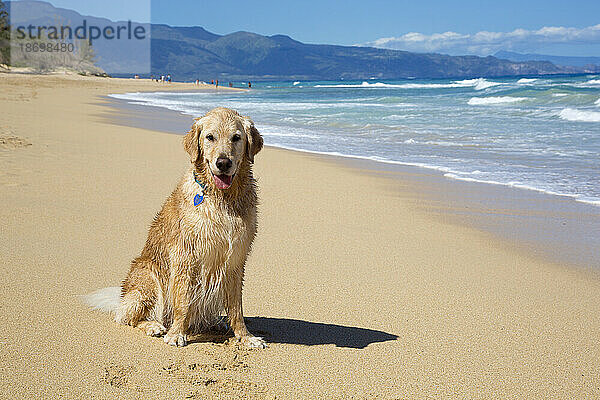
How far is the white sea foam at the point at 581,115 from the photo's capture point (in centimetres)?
2242

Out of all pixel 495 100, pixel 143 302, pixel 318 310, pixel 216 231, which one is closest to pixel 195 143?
pixel 216 231

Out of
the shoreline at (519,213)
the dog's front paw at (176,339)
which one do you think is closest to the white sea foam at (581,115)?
the shoreline at (519,213)

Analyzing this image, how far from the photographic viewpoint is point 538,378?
135 inches

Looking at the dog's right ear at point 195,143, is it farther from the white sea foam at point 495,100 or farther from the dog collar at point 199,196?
the white sea foam at point 495,100

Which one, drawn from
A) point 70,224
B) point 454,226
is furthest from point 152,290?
point 454,226

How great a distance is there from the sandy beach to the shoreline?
0.70ft

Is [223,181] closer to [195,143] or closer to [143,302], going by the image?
[195,143]

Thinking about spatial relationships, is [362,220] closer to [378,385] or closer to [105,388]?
[378,385]

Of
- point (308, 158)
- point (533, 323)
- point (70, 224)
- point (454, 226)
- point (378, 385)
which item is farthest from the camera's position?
point (308, 158)

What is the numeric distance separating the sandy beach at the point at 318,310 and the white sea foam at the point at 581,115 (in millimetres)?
17322

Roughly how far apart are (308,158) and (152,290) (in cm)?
876

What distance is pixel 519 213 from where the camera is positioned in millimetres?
7711

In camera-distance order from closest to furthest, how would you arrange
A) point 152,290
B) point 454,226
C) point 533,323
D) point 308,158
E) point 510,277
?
point 152,290
point 533,323
point 510,277
point 454,226
point 308,158

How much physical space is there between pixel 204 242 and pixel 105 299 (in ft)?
3.65
